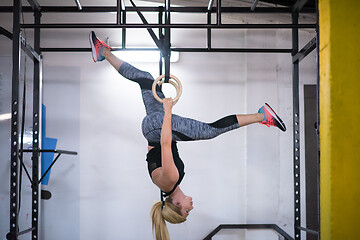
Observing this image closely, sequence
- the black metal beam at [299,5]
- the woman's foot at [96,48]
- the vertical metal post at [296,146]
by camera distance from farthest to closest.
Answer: the vertical metal post at [296,146] < the black metal beam at [299,5] < the woman's foot at [96,48]

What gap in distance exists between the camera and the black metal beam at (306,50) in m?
2.93

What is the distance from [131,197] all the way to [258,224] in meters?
1.40

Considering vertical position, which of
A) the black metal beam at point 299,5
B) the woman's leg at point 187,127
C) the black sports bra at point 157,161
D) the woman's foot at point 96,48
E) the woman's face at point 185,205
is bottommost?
the woman's face at point 185,205

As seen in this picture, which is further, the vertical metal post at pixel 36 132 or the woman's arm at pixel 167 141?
the vertical metal post at pixel 36 132

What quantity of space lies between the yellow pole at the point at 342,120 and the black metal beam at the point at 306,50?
29.5 inches

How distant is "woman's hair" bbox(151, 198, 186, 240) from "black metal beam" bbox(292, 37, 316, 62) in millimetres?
1597

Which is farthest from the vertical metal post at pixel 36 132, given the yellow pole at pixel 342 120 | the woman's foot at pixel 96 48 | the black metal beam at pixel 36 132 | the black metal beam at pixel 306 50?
the yellow pole at pixel 342 120

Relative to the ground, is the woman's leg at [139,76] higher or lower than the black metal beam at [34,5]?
lower

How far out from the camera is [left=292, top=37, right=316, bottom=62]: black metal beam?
2.93 m

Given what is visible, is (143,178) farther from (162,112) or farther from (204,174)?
(162,112)

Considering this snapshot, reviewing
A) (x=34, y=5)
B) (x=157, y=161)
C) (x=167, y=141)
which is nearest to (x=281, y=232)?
(x=157, y=161)

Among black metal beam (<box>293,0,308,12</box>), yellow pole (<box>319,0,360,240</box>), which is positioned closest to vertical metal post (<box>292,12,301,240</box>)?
black metal beam (<box>293,0,308,12</box>)

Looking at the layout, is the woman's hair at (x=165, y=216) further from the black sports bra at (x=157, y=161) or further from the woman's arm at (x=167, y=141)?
the woman's arm at (x=167, y=141)

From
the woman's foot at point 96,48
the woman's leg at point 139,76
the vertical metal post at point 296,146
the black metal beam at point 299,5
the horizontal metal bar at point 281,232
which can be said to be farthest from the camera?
the horizontal metal bar at point 281,232
